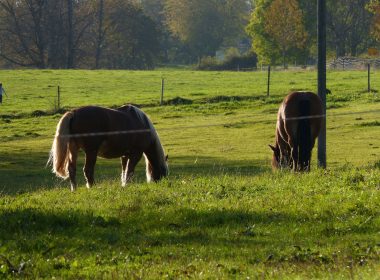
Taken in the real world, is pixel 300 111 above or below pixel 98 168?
above

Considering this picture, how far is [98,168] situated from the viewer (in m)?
23.0

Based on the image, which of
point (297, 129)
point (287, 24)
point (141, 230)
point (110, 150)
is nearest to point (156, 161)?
point (110, 150)

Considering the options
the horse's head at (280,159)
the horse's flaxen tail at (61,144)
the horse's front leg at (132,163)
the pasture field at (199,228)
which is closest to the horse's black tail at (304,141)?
the horse's head at (280,159)

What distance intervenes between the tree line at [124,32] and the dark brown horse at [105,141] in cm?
5438

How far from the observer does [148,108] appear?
39531 mm

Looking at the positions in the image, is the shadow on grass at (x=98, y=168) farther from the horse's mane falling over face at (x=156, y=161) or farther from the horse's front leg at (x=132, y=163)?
the horse's front leg at (x=132, y=163)

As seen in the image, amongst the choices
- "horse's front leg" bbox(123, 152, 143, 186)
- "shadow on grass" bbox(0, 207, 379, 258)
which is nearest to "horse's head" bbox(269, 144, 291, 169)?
"horse's front leg" bbox(123, 152, 143, 186)

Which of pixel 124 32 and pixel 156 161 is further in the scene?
pixel 124 32

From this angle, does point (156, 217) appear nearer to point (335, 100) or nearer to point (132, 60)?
point (335, 100)

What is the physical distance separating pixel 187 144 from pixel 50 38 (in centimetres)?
5081

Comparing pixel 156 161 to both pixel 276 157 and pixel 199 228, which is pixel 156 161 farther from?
pixel 199 228

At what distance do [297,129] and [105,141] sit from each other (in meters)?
3.92

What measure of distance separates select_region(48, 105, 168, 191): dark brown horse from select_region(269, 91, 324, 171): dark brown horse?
259 cm

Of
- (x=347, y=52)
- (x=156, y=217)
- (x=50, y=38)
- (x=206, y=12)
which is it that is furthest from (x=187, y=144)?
(x=206, y=12)
